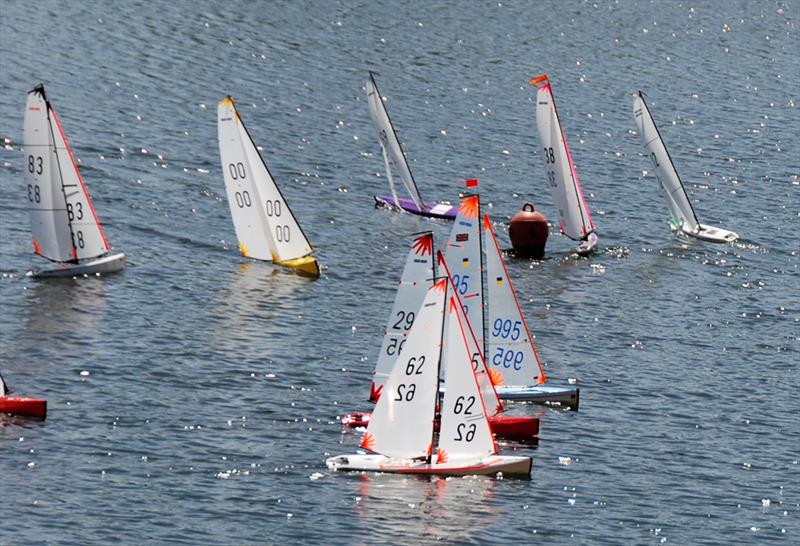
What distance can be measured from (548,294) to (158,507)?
104 ft

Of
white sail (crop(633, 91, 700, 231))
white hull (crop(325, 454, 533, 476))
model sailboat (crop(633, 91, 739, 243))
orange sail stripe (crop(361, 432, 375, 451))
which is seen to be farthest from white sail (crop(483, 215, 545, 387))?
white sail (crop(633, 91, 700, 231))

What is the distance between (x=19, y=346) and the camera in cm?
6406

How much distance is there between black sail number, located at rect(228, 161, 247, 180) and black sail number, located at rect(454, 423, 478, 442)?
2785cm

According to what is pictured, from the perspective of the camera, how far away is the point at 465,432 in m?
54.7

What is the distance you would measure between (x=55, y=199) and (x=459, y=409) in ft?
90.5

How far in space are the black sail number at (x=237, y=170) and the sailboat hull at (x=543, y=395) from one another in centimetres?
2243

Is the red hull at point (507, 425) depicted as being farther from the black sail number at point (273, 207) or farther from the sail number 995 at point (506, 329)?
the black sail number at point (273, 207)

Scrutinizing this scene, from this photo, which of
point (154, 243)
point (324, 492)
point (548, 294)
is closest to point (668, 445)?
point (324, 492)

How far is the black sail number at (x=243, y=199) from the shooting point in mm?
78938

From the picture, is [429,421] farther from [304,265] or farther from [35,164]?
[35,164]

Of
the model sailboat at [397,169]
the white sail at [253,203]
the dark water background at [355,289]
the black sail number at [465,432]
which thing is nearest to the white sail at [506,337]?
the dark water background at [355,289]

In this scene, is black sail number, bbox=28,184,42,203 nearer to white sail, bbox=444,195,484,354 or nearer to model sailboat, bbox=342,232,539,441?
model sailboat, bbox=342,232,539,441

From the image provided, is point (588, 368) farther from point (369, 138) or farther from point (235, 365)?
point (369, 138)

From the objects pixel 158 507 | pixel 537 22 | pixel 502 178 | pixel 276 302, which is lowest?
pixel 158 507
